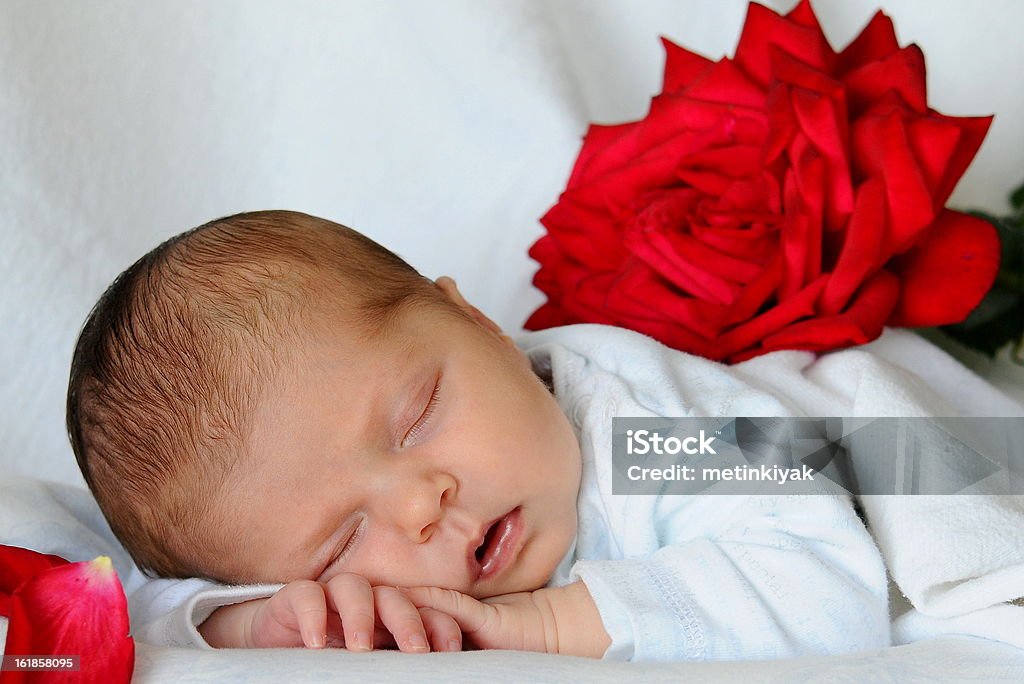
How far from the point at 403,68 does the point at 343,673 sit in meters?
1.01

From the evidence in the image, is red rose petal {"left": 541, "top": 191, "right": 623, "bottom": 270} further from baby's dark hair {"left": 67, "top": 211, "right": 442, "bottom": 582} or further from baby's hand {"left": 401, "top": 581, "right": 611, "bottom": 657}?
baby's hand {"left": 401, "top": 581, "right": 611, "bottom": 657}

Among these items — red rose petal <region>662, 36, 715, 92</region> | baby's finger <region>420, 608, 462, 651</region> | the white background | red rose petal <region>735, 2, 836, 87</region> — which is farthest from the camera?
the white background

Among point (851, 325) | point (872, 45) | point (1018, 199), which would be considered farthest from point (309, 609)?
point (1018, 199)

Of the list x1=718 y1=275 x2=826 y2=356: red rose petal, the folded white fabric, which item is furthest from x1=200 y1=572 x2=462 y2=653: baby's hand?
x1=718 y1=275 x2=826 y2=356: red rose petal

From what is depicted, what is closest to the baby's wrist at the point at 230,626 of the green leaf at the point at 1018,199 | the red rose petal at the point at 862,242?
the red rose petal at the point at 862,242

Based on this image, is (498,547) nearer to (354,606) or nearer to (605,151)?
(354,606)

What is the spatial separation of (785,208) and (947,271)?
0.17 meters

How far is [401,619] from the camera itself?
27.1 inches

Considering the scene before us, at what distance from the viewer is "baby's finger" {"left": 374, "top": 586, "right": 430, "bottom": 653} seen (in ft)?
2.21

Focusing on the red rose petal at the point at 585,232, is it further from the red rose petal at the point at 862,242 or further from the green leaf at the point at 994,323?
the green leaf at the point at 994,323

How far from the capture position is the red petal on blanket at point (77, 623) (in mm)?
583

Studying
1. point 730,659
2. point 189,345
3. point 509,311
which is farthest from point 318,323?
point 509,311

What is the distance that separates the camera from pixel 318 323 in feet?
2.64

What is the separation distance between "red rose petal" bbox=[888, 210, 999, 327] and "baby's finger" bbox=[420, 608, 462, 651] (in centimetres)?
57
